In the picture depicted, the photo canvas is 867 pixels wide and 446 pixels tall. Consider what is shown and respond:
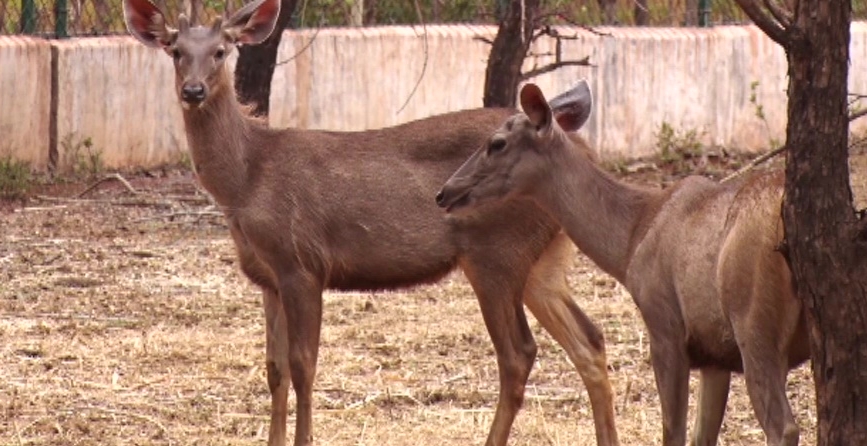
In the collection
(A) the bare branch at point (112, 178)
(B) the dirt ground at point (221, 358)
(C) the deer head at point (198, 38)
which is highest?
(C) the deer head at point (198, 38)

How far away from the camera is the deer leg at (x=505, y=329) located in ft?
25.4

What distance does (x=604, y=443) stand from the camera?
298 inches

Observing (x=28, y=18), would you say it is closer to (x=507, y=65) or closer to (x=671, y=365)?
(x=507, y=65)

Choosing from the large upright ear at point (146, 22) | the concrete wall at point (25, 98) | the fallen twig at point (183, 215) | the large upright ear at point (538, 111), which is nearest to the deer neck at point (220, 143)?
the large upright ear at point (146, 22)

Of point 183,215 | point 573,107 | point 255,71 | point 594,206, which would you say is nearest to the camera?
point 594,206

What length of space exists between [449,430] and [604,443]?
77cm

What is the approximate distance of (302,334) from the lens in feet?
25.2

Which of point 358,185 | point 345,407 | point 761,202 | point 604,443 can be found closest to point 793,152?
point 761,202

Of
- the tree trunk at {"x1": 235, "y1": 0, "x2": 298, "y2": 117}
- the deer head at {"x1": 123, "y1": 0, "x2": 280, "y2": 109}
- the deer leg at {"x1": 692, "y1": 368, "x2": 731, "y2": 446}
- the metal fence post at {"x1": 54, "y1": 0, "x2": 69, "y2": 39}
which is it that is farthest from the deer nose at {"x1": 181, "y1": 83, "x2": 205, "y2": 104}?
the metal fence post at {"x1": 54, "y1": 0, "x2": 69, "y2": 39}

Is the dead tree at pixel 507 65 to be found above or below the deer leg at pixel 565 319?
above

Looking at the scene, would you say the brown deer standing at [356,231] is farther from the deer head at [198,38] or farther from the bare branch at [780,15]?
the bare branch at [780,15]

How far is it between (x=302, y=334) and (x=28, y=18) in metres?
7.03

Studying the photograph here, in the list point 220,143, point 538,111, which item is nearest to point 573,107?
point 538,111

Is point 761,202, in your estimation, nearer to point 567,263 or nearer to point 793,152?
point 793,152
